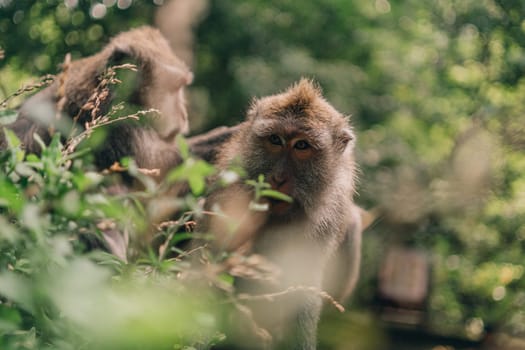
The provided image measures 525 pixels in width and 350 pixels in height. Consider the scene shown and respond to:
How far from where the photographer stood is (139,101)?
15.6ft

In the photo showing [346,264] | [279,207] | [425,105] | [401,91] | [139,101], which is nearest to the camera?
[279,207]

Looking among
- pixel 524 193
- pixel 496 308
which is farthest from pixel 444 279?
pixel 524 193

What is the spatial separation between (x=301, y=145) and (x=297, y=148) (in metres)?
0.03

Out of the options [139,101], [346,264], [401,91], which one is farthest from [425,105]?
[139,101]

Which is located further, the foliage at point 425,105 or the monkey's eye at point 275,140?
the foliage at point 425,105

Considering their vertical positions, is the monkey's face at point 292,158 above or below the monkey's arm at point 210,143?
above

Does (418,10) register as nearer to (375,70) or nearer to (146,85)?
(375,70)

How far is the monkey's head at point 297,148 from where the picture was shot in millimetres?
3736

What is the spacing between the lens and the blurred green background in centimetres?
660

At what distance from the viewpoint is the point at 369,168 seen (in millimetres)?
8188

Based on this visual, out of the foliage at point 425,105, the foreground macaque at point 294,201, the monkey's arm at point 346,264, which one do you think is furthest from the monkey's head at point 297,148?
the foliage at point 425,105

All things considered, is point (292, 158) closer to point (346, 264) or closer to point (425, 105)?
point (346, 264)

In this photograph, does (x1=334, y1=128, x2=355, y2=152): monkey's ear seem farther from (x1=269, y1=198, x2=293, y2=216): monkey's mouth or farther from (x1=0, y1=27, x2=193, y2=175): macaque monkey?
(x1=0, y1=27, x2=193, y2=175): macaque monkey

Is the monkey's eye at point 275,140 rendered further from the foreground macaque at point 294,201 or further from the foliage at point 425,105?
the foliage at point 425,105
